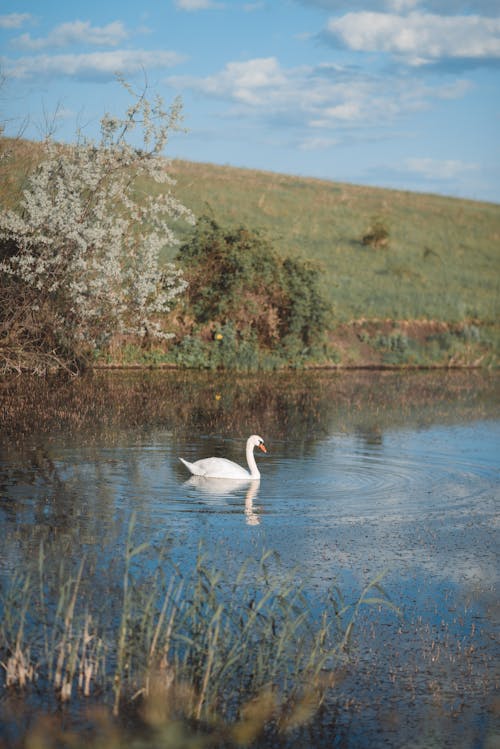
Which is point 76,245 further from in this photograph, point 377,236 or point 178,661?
point 377,236

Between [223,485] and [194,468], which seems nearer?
[223,485]

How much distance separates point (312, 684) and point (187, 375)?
2332 cm

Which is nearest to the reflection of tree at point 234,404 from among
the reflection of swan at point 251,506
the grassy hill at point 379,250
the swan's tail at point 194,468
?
the swan's tail at point 194,468

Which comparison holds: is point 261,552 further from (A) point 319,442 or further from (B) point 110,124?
(B) point 110,124

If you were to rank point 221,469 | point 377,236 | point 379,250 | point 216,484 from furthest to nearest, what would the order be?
1. point 377,236
2. point 379,250
3. point 221,469
4. point 216,484

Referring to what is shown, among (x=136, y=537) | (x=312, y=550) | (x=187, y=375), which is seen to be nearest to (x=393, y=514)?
(x=312, y=550)

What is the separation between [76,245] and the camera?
81.5ft

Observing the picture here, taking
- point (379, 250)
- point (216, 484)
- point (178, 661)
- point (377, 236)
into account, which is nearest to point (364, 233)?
point (377, 236)

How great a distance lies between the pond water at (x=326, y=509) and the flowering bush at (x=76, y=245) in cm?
166

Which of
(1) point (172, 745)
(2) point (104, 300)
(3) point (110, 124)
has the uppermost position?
(3) point (110, 124)

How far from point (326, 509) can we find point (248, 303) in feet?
69.5

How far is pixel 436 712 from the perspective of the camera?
24.2ft

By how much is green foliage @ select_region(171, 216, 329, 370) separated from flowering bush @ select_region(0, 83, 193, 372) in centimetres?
743

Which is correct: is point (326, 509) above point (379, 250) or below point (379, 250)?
below
